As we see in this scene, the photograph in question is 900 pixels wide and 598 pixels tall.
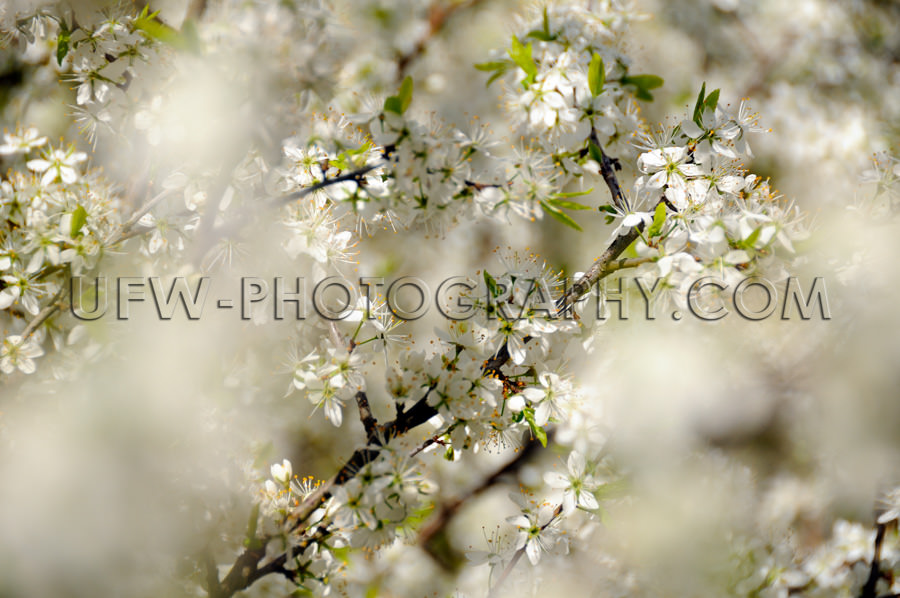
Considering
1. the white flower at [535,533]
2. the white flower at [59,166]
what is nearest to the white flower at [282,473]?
the white flower at [535,533]

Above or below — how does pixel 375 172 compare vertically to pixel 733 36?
below

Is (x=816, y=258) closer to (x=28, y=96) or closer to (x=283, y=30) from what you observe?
(x=283, y=30)

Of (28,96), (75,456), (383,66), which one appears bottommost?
(75,456)

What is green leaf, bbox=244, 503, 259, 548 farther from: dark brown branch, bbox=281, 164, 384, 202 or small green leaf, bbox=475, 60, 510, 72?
small green leaf, bbox=475, 60, 510, 72

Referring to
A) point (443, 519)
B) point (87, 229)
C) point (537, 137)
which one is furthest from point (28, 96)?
point (443, 519)

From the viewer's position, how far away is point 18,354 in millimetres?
642

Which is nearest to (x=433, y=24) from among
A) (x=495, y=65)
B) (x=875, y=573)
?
(x=495, y=65)

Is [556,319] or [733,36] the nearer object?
[556,319]

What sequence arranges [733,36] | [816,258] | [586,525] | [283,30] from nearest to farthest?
[283,30]
[816,258]
[586,525]
[733,36]

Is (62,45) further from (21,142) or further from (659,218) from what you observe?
(659,218)

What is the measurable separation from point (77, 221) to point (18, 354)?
193 mm

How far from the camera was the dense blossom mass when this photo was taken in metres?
0.54

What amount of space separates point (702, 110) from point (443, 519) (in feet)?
3.41

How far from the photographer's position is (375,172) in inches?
24.0
